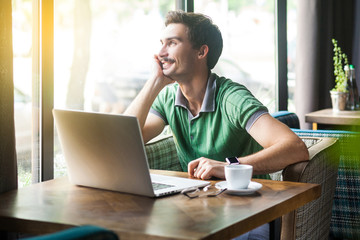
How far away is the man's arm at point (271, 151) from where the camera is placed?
1.93m

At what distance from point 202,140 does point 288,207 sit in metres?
0.86

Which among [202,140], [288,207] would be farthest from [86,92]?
[288,207]

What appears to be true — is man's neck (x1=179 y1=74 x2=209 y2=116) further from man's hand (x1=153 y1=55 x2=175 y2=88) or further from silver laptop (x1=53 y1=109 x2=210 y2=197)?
silver laptop (x1=53 y1=109 x2=210 y2=197)

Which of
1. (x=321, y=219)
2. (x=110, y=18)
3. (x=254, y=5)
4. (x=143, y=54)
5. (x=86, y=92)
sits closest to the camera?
(x=321, y=219)

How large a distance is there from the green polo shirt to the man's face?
0.12m

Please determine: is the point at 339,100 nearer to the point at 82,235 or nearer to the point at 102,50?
the point at 102,50

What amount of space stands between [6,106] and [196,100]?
0.89 m

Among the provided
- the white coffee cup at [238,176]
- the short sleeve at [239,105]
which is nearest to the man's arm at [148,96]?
the short sleeve at [239,105]

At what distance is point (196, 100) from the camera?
2412 millimetres

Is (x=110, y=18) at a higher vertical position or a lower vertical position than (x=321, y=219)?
higher

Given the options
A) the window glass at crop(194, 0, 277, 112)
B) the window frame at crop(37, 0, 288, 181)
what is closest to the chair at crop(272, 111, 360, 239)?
the window frame at crop(37, 0, 288, 181)

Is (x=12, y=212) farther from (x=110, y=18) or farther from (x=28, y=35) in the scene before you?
(x=110, y=18)

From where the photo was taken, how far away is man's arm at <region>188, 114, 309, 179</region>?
1926 millimetres

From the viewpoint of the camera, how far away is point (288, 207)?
155cm
